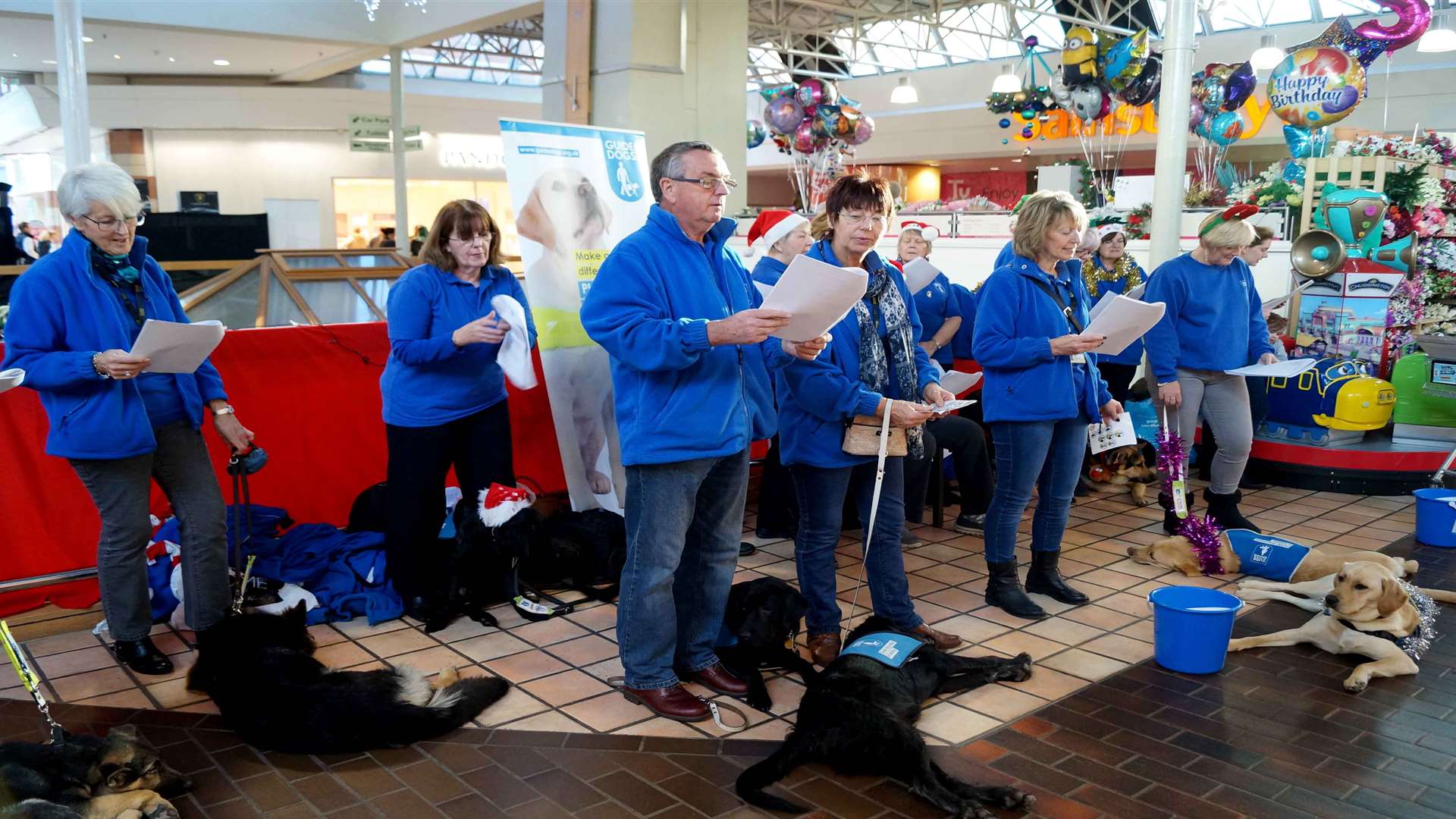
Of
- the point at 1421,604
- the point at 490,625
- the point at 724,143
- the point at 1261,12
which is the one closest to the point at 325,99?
the point at 724,143

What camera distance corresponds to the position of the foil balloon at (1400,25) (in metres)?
9.15

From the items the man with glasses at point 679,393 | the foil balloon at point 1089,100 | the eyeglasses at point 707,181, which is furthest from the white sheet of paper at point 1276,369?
the foil balloon at point 1089,100

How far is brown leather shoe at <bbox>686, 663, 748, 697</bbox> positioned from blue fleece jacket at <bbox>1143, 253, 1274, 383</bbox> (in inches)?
112

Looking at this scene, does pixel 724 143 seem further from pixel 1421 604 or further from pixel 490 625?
pixel 1421 604

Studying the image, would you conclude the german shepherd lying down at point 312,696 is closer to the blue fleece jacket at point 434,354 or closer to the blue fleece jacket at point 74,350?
the blue fleece jacket at point 74,350

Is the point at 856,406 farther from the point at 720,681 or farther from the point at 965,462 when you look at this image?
the point at 965,462

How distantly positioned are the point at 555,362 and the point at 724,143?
4.03m

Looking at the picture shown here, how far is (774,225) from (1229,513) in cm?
276

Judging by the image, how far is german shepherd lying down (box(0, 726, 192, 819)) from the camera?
2428 mm

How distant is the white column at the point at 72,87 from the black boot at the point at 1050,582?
20.9 ft

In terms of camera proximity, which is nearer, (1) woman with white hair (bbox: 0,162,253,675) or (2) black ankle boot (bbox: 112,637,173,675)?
(1) woman with white hair (bbox: 0,162,253,675)

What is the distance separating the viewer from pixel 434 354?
12.4 feet

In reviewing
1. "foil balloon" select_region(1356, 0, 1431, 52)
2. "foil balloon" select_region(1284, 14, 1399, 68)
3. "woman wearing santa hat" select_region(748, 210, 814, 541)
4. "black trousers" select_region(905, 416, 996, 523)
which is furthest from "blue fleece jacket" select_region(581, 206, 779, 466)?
"foil balloon" select_region(1356, 0, 1431, 52)

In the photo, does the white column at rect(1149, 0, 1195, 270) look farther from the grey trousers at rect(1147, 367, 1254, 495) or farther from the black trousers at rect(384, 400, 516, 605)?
the black trousers at rect(384, 400, 516, 605)
